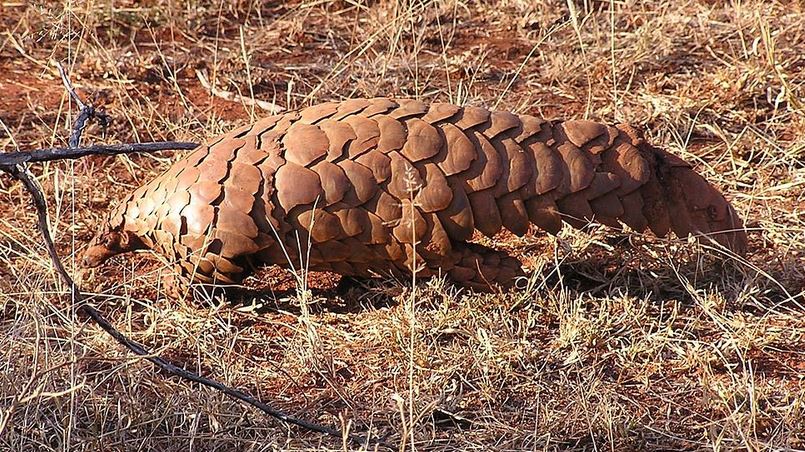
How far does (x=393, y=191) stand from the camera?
3004 mm

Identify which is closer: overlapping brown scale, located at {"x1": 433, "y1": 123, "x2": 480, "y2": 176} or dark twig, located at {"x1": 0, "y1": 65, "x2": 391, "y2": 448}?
dark twig, located at {"x1": 0, "y1": 65, "x2": 391, "y2": 448}

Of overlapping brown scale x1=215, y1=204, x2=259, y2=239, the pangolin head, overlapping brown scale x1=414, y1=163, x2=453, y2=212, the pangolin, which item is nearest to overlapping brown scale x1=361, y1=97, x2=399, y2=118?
the pangolin

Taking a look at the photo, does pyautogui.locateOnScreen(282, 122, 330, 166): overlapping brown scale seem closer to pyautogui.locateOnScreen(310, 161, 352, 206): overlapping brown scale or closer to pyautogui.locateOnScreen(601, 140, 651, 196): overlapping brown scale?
pyautogui.locateOnScreen(310, 161, 352, 206): overlapping brown scale

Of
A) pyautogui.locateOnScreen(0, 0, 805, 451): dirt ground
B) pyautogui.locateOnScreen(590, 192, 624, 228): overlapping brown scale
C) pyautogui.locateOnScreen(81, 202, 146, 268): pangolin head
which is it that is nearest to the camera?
pyautogui.locateOnScreen(0, 0, 805, 451): dirt ground

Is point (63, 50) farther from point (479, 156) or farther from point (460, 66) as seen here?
point (479, 156)

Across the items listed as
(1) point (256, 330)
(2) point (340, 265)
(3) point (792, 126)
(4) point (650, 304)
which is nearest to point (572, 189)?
(4) point (650, 304)

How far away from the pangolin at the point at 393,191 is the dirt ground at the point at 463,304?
6.3 inches

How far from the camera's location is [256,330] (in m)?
3.18

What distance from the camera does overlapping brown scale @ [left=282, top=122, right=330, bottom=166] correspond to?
3.03m

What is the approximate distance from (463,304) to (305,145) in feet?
2.01

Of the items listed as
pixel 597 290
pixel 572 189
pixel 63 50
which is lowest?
pixel 63 50

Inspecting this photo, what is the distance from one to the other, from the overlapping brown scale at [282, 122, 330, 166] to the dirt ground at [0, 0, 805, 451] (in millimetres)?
361

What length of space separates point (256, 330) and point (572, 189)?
935 mm

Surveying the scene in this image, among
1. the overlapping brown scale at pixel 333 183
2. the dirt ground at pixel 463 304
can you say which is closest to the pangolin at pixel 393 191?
the overlapping brown scale at pixel 333 183
